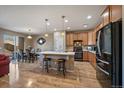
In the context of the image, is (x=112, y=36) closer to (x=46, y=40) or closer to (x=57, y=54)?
(x=57, y=54)

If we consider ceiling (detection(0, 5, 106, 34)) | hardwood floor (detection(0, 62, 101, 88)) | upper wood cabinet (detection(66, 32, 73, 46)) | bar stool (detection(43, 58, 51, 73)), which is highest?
ceiling (detection(0, 5, 106, 34))

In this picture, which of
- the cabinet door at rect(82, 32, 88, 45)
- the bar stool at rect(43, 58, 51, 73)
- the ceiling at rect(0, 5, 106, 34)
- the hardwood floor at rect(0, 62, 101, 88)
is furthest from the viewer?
the cabinet door at rect(82, 32, 88, 45)

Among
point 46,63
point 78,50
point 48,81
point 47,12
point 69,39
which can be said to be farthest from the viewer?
point 69,39

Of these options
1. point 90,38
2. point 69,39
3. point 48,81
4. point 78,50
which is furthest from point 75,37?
point 48,81

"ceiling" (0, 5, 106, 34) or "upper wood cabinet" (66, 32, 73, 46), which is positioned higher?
"ceiling" (0, 5, 106, 34)

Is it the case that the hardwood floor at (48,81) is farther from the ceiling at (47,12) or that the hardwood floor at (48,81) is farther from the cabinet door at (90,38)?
the cabinet door at (90,38)

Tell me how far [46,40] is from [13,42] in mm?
3083

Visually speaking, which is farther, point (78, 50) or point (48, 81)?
point (78, 50)

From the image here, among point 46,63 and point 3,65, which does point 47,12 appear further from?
point 3,65

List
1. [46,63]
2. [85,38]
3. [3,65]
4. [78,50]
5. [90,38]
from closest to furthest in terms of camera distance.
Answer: [3,65] < [46,63] < [90,38] < [78,50] < [85,38]

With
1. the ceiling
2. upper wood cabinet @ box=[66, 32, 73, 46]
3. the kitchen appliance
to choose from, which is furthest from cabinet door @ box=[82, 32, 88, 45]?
the ceiling

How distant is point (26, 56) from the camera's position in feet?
32.2

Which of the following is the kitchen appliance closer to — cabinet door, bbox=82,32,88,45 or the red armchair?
cabinet door, bbox=82,32,88,45
